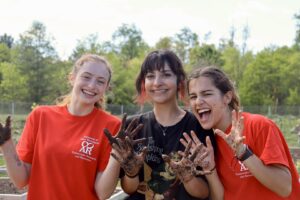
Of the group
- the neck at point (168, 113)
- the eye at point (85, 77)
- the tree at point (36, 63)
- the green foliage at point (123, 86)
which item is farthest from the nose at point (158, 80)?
the green foliage at point (123, 86)

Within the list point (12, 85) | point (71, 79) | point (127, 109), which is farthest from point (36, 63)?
point (71, 79)

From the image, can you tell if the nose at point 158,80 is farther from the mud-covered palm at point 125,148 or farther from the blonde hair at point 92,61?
the mud-covered palm at point 125,148

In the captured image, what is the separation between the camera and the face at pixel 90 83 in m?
3.18

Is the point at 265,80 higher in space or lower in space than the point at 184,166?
higher

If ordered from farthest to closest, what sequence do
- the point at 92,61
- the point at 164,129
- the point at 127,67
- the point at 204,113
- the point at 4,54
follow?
the point at 127,67
the point at 4,54
the point at 92,61
the point at 164,129
the point at 204,113

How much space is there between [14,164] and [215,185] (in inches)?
58.8

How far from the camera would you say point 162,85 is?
10.4 feet

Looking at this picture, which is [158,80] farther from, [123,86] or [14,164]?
[123,86]

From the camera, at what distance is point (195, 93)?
10.1ft

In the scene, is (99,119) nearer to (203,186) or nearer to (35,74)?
(203,186)

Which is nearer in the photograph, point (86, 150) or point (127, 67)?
Result: point (86, 150)

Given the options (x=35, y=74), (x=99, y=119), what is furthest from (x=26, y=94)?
(x=99, y=119)

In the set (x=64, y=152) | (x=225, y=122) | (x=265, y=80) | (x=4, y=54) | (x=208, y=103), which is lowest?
(x=64, y=152)

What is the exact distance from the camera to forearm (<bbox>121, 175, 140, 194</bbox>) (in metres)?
2.96
